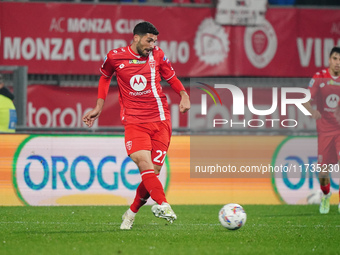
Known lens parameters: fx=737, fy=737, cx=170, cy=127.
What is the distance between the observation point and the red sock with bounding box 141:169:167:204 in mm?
7855

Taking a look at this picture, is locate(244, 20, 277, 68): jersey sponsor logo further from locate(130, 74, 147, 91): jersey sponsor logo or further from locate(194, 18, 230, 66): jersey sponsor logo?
locate(130, 74, 147, 91): jersey sponsor logo

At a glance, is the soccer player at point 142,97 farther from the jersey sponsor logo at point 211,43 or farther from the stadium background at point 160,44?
the jersey sponsor logo at point 211,43

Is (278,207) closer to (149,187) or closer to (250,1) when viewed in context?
(149,187)

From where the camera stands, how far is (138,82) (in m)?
8.36

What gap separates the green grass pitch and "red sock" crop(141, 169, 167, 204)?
1.37ft

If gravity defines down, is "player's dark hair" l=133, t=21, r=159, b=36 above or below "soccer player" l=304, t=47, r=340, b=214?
above

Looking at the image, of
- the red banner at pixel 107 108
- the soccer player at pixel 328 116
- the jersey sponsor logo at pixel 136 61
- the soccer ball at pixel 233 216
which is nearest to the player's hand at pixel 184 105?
the jersey sponsor logo at pixel 136 61

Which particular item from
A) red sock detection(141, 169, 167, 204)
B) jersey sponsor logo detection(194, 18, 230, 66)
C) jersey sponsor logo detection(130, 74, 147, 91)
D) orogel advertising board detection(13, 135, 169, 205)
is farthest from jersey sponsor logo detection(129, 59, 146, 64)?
jersey sponsor logo detection(194, 18, 230, 66)

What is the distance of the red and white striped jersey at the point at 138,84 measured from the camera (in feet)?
27.4

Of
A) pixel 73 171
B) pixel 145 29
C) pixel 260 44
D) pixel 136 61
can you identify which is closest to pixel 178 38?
pixel 260 44

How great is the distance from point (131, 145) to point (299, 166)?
5.29 meters

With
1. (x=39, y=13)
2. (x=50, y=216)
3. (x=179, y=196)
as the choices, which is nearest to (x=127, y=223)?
(x=50, y=216)

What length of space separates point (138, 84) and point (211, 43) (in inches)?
365

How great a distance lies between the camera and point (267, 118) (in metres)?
16.3
